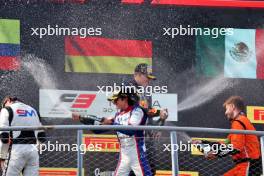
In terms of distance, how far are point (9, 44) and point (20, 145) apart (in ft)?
5.44

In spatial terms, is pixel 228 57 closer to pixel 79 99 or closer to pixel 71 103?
pixel 79 99

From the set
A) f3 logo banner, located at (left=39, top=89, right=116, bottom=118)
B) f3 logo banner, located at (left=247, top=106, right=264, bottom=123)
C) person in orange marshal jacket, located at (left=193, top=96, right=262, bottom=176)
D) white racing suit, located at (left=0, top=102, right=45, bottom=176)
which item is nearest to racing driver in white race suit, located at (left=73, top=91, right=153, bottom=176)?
person in orange marshal jacket, located at (left=193, top=96, right=262, bottom=176)

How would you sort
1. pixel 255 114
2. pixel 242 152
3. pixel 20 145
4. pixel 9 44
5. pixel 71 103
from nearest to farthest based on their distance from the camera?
1. pixel 242 152
2. pixel 20 145
3. pixel 9 44
4. pixel 71 103
5. pixel 255 114

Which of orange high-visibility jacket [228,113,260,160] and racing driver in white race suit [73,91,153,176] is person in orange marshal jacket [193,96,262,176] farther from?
racing driver in white race suit [73,91,153,176]

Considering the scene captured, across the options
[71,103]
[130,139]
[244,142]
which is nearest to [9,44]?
[71,103]

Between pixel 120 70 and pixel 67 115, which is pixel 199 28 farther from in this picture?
pixel 67 115

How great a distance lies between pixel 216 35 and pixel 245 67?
56 centimetres

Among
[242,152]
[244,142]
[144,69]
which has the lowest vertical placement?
[242,152]

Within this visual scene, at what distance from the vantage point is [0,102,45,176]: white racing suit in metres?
12.7

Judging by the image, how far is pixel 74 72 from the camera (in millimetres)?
13992

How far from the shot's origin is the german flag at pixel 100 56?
14.0 m

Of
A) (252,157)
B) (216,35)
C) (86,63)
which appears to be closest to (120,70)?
(86,63)

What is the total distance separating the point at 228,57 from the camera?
14.2 m

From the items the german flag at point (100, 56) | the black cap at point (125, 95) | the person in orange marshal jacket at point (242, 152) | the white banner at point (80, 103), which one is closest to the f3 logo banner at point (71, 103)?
the white banner at point (80, 103)
